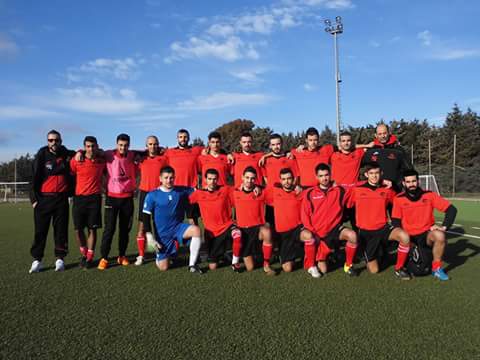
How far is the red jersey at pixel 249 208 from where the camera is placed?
545cm

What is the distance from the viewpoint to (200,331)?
3037 mm

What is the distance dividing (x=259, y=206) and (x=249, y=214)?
0.18 metres

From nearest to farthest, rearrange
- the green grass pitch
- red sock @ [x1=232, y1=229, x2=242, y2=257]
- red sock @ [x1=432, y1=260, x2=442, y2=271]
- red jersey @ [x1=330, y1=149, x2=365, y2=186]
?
the green grass pitch, red sock @ [x1=432, y1=260, x2=442, y2=271], red sock @ [x1=232, y1=229, x2=242, y2=257], red jersey @ [x1=330, y1=149, x2=365, y2=186]

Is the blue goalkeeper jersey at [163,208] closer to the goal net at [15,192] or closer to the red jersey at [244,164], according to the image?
the red jersey at [244,164]

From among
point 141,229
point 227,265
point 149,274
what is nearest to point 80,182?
point 141,229

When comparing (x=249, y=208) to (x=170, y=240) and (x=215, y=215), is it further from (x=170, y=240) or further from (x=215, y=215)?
(x=170, y=240)

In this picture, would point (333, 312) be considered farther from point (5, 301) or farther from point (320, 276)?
point (5, 301)

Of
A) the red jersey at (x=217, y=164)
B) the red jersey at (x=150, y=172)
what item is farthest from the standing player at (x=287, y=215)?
the red jersey at (x=150, y=172)

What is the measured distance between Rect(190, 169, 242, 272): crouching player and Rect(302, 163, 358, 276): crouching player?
101cm

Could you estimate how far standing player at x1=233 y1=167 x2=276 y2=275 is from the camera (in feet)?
17.2

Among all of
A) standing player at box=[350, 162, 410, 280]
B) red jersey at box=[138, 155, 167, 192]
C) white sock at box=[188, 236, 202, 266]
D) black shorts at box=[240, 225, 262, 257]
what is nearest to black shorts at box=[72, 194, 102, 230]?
red jersey at box=[138, 155, 167, 192]

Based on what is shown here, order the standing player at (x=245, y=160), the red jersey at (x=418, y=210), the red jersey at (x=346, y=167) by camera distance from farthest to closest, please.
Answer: the standing player at (x=245, y=160) < the red jersey at (x=346, y=167) < the red jersey at (x=418, y=210)

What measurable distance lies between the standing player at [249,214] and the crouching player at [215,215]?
13 centimetres

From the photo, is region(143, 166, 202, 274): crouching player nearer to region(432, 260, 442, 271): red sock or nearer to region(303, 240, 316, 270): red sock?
region(303, 240, 316, 270): red sock
